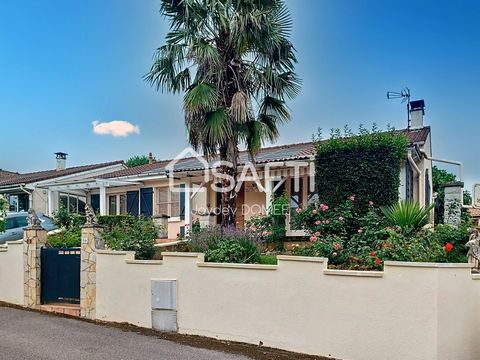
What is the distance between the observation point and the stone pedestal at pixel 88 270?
Answer: 938cm

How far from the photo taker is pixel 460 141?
54.0 ft

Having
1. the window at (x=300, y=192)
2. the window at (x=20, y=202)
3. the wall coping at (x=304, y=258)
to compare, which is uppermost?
the window at (x=300, y=192)

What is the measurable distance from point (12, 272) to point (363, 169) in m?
9.46

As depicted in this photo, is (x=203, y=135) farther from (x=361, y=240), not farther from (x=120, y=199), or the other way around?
(x=120, y=199)

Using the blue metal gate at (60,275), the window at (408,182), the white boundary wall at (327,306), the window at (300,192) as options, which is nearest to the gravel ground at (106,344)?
the white boundary wall at (327,306)

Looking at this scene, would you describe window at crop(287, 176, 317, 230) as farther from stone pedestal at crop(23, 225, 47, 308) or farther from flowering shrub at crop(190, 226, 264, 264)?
stone pedestal at crop(23, 225, 47, 308)

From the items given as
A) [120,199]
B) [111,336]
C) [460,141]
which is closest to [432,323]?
[111,336]

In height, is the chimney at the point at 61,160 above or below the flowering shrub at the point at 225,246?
above

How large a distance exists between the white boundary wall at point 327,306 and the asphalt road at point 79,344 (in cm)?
78

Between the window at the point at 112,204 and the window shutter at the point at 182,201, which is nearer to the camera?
the window shutter at the point at 182,201

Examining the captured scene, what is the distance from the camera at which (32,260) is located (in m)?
10.4

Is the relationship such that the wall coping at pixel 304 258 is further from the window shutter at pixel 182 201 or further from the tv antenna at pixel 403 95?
the tv antenna at pixel 403 95

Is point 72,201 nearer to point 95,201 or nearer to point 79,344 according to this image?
point 95,201

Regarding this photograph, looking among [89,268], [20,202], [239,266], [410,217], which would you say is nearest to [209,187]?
[89,268]
